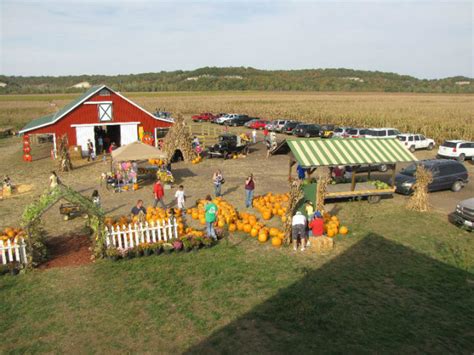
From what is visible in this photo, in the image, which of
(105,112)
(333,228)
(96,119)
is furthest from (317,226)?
(96,119)

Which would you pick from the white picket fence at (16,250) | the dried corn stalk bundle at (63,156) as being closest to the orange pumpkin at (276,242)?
the white picket fence at (16,250)

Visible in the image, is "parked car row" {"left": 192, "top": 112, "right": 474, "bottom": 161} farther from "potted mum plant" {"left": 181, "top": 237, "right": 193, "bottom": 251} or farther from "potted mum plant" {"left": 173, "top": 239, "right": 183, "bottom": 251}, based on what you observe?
"potted mum plant" {"left": 173, "top": 239, "right": 183, "bottom": 251}

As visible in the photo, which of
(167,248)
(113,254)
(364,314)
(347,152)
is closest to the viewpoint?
(364,314)

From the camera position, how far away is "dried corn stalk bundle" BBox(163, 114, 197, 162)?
28688 mm

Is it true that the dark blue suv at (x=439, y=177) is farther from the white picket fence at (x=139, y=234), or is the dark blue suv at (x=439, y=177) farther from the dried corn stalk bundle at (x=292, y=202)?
the white picket fence at (x=139, y=234)

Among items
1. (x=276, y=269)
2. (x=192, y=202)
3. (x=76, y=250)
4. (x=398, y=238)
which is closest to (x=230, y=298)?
(x=276, y=269)

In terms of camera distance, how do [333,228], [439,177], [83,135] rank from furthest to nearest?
1. [83,135]
2. [439,177]
3. [333,228]

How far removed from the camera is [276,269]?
41.4ft

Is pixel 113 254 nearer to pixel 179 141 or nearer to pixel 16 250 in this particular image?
pixel 16 250

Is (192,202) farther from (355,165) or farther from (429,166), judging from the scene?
(429,166)

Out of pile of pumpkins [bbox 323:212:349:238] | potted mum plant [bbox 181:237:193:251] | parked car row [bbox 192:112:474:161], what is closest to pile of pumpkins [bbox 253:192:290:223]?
pile of pumpkins [bbox 323:212:349:238]

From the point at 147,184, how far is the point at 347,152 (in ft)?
37.4

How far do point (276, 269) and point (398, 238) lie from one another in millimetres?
5417

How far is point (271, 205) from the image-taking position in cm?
1844
